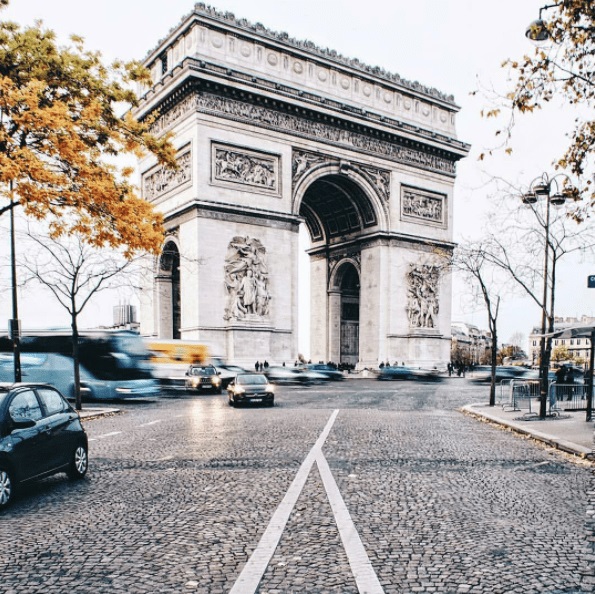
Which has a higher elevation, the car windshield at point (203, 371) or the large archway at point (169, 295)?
the large archway at point (169, 295)

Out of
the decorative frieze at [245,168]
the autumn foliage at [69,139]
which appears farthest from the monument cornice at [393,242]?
the autumn foliage at [69,139]

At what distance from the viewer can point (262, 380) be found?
2259 cm

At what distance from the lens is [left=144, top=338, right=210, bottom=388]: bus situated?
115ft

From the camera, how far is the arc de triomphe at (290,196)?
37.8 meters

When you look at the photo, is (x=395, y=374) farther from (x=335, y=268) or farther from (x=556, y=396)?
(x=556, y=396)

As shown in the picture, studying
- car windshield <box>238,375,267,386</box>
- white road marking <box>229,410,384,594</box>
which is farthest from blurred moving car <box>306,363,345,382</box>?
white road marking <box>229,410,384,594</box>

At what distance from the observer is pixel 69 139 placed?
39.1 feet

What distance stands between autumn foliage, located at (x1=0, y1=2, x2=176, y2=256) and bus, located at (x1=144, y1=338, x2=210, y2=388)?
21728 mm

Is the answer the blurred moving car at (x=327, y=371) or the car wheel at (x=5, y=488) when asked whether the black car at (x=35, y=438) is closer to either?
the car wheel at (x=5, y=488)

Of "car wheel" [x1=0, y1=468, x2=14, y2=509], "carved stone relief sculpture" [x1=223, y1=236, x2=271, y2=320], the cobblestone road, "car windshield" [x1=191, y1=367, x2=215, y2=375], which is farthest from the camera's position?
"carved stone relief sculpture" [x1=223, y1=236, x2=271, y2=320]

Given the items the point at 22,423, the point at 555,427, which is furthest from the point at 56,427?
the point at 555,427

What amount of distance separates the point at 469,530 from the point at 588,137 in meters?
7.61

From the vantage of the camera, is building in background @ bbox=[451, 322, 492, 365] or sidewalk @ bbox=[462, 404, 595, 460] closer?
sidewalk @ bbox=[462, 404, 595, 460]

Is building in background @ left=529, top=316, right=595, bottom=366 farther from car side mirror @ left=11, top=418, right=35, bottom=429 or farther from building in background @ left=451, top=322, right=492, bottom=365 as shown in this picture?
car side mirror @ left=11, top=418, right=35, bottom=429
